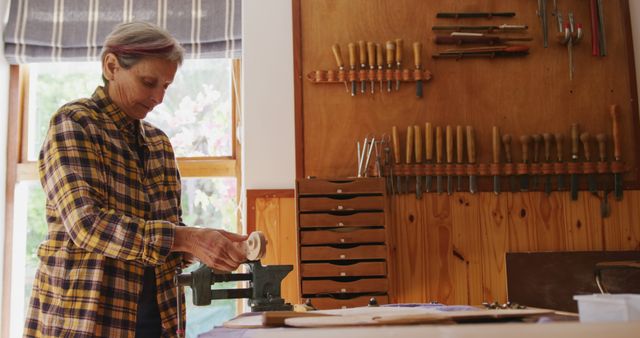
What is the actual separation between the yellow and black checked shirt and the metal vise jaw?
0.14m

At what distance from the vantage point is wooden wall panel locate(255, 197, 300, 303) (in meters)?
3.35

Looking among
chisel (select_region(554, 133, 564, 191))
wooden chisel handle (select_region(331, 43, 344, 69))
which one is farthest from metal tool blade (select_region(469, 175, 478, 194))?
wooden chisel handle (select_region(331, 43, 344, 69))

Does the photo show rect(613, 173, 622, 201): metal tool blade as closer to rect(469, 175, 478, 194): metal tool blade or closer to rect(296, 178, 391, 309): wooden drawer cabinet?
rect(469, 175, 478, 194): metal tool blade

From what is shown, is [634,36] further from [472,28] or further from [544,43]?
[472,28]

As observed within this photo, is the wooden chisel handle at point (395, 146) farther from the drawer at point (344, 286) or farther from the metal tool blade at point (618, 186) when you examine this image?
the metal tool blade at point (618, 186)

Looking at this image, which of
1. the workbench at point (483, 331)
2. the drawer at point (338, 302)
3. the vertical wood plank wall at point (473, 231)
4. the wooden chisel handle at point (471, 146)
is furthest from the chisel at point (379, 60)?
the workbench at point (483, 331)

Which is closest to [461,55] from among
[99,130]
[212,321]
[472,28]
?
[472,28]

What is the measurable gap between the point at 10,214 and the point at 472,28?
2.72 meters

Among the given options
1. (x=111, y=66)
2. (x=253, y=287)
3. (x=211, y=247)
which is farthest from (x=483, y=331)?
(x=111, y=66)

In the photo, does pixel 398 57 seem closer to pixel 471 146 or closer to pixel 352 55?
pixel 352 55

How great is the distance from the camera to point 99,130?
5.76 feet

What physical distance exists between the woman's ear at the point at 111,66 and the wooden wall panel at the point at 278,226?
1551mm

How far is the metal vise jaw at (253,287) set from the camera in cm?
153

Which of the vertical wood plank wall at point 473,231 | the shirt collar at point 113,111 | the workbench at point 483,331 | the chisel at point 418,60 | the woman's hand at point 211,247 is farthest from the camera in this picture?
the chisel at point 418,60
